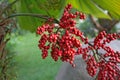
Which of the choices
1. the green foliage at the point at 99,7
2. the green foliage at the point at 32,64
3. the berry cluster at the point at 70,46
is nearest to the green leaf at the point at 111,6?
the green foliage at the point at 99,7

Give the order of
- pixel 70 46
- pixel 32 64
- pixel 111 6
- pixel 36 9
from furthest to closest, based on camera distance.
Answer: pixel 32 64
pixel 36 9
pixel 111 6
pixel 70 46

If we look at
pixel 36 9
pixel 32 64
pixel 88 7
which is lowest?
pixel 32 64

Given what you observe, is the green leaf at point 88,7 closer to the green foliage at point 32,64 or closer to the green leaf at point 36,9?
the green leaf at point 36,9

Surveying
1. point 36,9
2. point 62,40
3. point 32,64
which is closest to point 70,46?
point 62,40

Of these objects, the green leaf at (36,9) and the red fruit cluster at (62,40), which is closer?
the red fruit cluster at (62,40)

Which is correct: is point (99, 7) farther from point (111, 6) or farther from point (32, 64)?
point (32, 64)

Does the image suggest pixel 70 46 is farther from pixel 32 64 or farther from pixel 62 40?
pixel 32 64

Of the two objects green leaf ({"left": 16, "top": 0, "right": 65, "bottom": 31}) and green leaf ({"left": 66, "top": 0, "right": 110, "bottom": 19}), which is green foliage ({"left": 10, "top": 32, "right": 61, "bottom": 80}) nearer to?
green leaf ({"left": 16, "top": 0, "right": 65, "bottom": 31})

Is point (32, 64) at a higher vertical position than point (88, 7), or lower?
lower

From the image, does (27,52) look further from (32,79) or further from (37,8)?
(37,8)

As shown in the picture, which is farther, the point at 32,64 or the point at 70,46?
the point at 32,64

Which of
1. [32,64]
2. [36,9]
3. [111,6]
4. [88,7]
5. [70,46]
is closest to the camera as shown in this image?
[70,46]

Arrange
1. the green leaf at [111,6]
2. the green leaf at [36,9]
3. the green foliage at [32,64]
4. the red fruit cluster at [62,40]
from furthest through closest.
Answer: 1. the green foliage at [32,64]
2. the green leaf at [36,9]
3. the green leaf at [111,6]
4. the red fruit cluster at [62,40]
